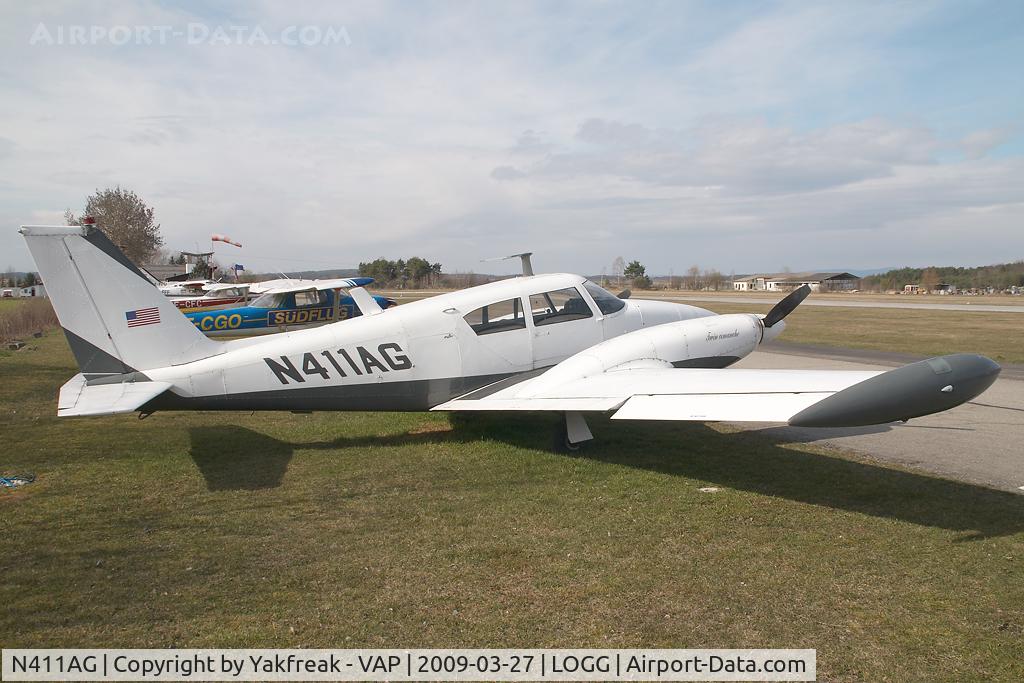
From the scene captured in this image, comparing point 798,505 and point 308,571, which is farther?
point 798,505

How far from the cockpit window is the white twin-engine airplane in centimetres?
3

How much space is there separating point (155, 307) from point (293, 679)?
19.3 feet

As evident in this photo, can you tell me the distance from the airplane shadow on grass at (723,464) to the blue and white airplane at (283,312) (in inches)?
626

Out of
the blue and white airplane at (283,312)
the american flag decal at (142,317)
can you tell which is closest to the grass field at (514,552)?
the american flag decal at (142,317)

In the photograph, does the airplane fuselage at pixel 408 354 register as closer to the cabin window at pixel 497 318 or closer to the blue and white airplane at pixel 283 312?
the cabin window at pixel 497 318

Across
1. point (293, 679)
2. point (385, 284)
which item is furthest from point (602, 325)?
point (385, 284)

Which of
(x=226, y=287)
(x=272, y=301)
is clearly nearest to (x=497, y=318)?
(x=272, y=301)

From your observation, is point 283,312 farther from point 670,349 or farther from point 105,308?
point 670,349

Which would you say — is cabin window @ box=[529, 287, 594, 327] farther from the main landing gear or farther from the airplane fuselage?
the main landing gear

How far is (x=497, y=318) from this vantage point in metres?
9.28

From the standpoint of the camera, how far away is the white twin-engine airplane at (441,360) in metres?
7.11

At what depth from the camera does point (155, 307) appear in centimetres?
799

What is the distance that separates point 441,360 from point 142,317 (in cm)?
385

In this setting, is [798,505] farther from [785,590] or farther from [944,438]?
[944,438]
